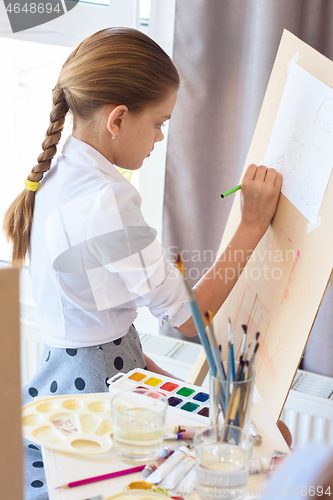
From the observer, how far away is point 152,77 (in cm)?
94

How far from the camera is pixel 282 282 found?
0.95m

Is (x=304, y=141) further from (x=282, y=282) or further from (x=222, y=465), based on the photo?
(x=222, y=465)

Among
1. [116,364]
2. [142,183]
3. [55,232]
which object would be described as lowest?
[116,364]

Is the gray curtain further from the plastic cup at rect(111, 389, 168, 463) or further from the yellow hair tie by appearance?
the plastic cup at rect(111, 389, 168, 463)

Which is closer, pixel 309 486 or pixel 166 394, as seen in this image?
pixel 309 486

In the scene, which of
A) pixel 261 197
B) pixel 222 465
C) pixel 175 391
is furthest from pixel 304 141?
pixel 222 465

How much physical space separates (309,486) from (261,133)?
3.07 feet

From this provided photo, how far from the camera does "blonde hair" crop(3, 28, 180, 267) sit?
3.01 feet

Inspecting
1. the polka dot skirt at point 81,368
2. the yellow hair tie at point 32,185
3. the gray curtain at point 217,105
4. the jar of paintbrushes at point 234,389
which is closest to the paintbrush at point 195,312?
the jar of paintbrushes at point 234,389

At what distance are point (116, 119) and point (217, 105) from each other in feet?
1.90

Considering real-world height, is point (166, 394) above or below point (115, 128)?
below

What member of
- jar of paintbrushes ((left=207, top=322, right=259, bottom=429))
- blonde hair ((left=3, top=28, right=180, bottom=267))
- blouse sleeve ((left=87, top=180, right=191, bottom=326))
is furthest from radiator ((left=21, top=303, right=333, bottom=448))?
jar of paintbrushes ((left=207, top=322, right=259, bottom=429))

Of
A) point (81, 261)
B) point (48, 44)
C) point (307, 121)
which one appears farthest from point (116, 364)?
point (48, 44)

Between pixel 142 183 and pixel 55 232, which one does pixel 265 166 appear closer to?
pixel 55 232
